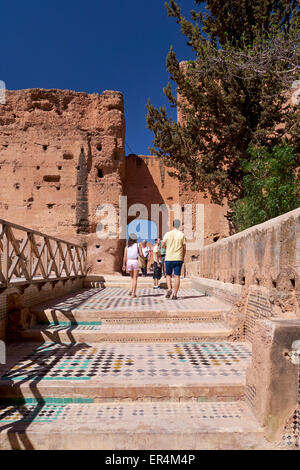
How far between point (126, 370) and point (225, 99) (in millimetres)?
8870

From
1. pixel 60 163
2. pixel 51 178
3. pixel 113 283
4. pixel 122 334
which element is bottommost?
pixel 122 334

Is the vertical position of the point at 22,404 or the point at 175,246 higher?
the point at 175,246

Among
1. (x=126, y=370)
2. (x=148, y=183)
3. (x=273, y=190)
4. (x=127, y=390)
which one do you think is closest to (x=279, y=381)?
(x=127, y=390)

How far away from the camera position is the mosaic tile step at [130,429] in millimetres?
2057

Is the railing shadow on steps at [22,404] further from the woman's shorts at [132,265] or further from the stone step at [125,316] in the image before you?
the woman's shorts at [132,265]

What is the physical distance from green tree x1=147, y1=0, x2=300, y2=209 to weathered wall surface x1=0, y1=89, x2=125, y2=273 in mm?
3284

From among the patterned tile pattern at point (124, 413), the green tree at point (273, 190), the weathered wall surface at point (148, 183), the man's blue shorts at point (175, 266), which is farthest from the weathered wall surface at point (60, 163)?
the patterned tile pattern at point (124, 413)

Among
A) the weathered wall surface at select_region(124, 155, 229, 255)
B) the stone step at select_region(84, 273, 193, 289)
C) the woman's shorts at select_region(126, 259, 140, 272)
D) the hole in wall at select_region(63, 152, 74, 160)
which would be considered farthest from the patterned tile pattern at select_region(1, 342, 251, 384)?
the weathered wall surface at select_region(124, 155, 229, 255)

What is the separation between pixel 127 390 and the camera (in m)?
2.56

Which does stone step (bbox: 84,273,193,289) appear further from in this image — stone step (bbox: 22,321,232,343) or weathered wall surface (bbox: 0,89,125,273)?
stone step (bbox: 22,321,232,343)

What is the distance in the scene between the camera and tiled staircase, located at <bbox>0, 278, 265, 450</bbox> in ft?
6.79

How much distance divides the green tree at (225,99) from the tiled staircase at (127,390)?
22.2 feet

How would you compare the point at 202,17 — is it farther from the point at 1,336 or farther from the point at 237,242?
the point at 1,336

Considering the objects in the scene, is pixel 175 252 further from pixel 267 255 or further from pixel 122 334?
pixel 267 255
